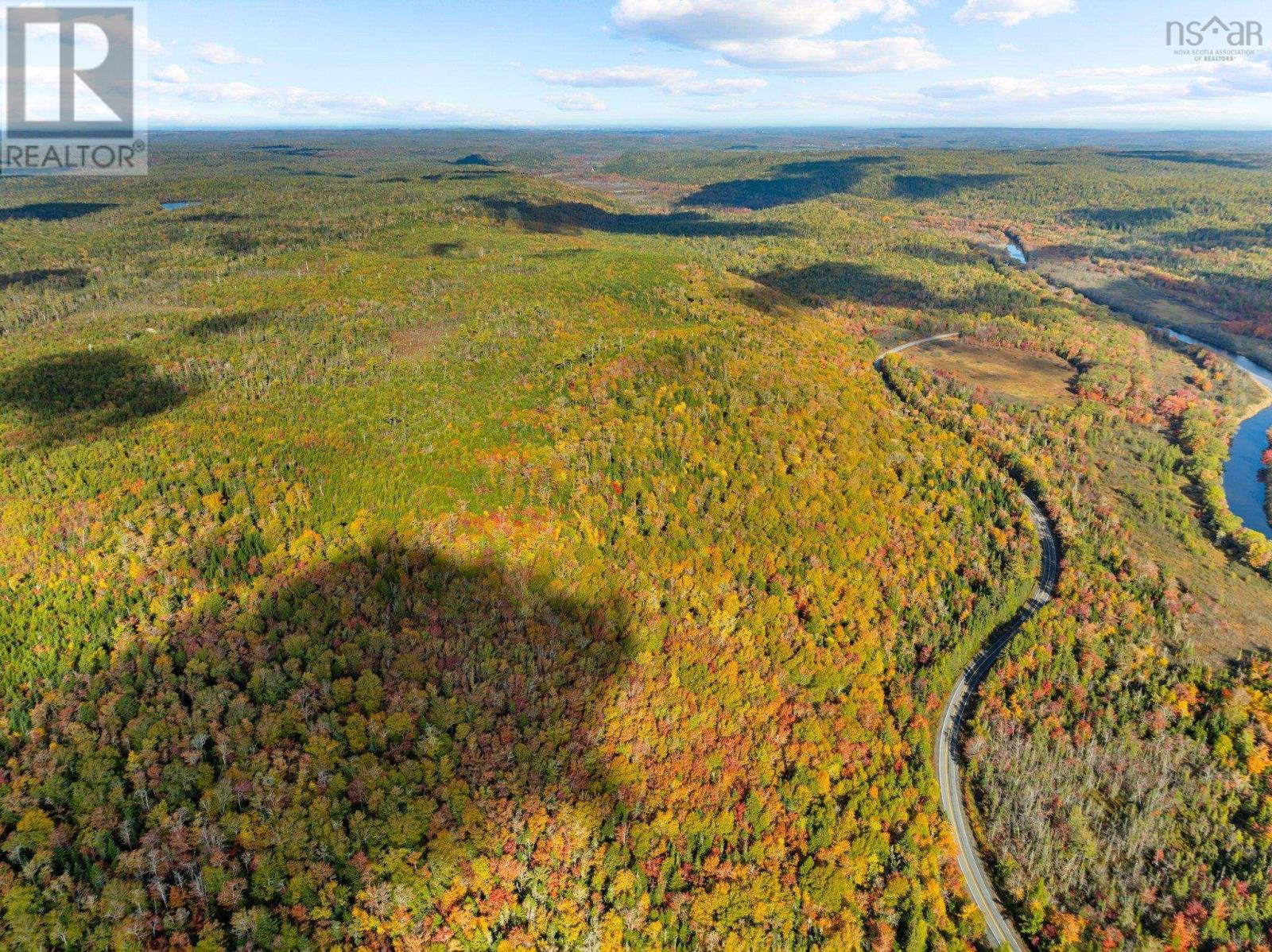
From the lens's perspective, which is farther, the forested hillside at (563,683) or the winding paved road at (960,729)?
the winding paved road at (960,729)

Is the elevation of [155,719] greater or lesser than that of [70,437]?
lesser

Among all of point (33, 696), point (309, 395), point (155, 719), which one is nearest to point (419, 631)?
point (155, 719)

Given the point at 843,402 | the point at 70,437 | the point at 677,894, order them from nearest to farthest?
the point at 677,894, the point at 70,437, the point at 843,402

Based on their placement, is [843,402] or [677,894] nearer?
[677,894]

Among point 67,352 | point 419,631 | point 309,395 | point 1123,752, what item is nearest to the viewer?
point 419,631

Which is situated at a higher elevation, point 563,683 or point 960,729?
point 563,683

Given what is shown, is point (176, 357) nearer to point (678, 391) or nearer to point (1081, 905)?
point (678, 391)

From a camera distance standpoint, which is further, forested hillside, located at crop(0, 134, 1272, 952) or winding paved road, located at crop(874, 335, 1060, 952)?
winding paved road, located at crop(874, 335, 1060, 952)

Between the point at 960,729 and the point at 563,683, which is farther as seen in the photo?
the point at 960,729
